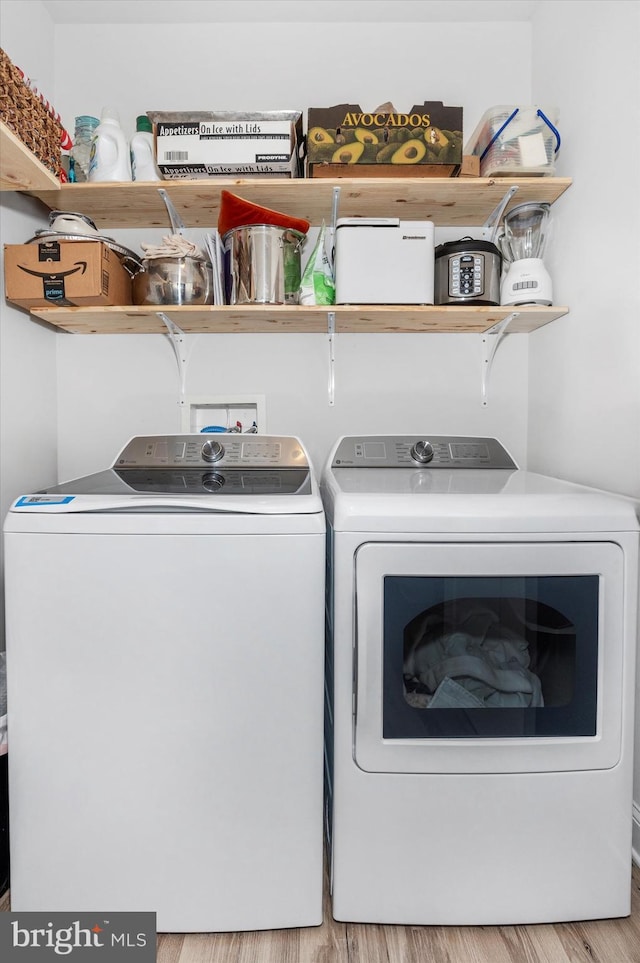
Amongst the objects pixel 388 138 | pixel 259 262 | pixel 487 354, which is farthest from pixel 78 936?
pixel 388 138

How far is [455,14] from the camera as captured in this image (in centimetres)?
202

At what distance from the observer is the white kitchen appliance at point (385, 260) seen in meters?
1.73

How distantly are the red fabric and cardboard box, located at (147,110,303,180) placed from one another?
115mm

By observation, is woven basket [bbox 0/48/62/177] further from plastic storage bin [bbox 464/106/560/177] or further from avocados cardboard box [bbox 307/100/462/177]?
plastic storage bin [bbox 464/106/560/177]

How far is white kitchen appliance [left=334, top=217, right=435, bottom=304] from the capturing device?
1.73m

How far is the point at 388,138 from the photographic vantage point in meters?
1.70

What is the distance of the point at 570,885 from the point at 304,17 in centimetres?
273

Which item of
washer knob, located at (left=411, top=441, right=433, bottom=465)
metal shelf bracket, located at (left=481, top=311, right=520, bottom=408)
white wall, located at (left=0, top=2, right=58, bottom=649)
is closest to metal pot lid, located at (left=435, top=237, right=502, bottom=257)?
metal shelf bracket, located at (left=481, top=311, right=520, bottom=408)

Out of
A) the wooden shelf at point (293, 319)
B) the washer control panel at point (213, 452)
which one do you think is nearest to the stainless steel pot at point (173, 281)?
the wooden shelf at point (293, 319)

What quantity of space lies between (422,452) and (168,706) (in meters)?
1.07

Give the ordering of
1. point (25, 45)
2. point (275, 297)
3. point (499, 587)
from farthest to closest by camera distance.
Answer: point (25, 45), point (275, 297), point (499, 587)

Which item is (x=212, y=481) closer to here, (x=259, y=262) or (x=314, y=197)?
(x=259, y=262)

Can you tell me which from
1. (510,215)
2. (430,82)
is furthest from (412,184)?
(430,82)

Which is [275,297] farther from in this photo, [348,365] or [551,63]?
[551,63]
